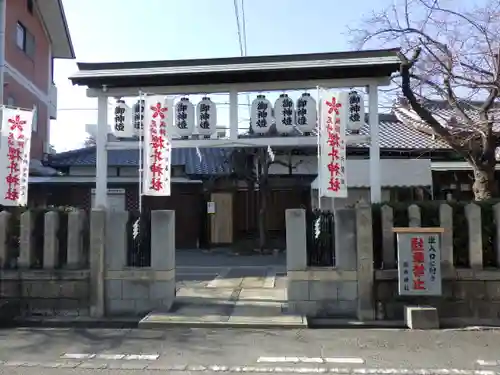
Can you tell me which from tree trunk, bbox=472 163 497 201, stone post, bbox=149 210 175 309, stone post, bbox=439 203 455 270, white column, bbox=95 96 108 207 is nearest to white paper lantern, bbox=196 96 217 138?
white column, bbox=95 96 108 207

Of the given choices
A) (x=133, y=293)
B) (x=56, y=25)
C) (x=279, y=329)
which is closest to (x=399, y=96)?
(x=279, y=329)

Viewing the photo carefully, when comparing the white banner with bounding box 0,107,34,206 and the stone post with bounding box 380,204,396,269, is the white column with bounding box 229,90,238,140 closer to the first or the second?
the stone post with bounding box 380,204,396,269

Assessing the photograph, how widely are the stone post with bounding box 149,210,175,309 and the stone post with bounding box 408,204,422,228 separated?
436 cm

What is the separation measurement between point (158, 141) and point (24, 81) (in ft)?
46.4

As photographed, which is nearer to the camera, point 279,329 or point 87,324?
point 279,329

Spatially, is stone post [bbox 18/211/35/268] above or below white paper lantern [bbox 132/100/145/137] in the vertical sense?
below

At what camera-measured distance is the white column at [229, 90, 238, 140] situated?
983 centimetres

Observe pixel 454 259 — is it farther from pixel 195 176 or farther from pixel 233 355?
pixel 195 176

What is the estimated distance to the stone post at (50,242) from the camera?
902 centimetres

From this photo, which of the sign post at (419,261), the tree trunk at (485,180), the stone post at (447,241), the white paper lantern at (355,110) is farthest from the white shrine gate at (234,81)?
the tree trunk at (485,180)

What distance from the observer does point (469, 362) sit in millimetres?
6164

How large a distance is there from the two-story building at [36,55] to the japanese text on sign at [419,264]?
55.2ft

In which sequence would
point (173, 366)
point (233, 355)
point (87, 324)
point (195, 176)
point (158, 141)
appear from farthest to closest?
1. point (195, 176)
2. point (158, 141)
3. point (87, 324)
4. point (233, 355)
5. point (173, 366)

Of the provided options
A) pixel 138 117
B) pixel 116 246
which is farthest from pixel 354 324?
pixel 138 117
